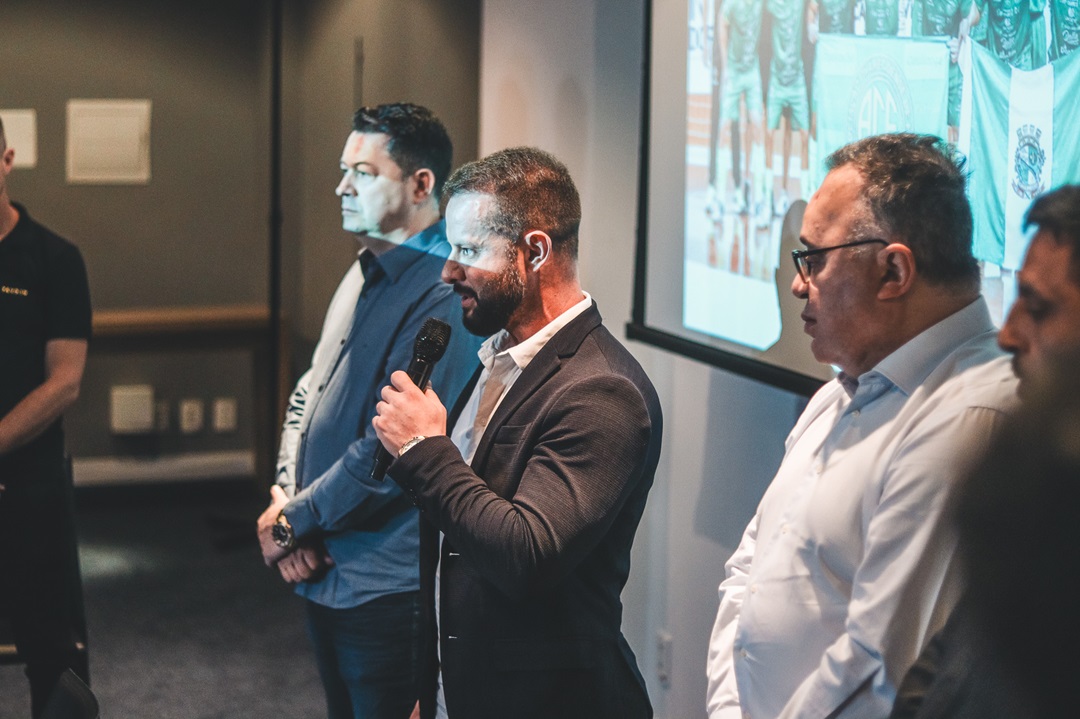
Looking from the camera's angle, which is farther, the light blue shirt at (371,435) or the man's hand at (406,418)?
the light blue shirt at (371,435)

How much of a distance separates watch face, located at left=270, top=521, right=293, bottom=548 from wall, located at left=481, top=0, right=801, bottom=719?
0.96 meters

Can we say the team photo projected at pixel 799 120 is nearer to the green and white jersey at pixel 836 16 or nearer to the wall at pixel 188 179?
the green and white jersey at pixel 836 16

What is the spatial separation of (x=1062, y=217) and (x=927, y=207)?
1.26 ft

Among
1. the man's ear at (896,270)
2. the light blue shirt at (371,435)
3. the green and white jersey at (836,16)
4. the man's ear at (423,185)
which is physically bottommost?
the light blue shirt at (371,435)

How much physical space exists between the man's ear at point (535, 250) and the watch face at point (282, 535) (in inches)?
35.1

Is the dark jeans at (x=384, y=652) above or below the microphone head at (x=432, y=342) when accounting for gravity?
below

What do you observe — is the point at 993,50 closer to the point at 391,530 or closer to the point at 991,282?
the point at 991,282

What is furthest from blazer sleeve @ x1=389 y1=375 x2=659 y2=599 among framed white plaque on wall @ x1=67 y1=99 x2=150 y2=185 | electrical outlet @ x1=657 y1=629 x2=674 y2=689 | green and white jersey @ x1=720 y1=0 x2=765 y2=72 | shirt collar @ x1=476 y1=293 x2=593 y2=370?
framed white plaque on wall @ x1=67 y1=99 x2=150 y2=185

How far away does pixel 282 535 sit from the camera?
7.72ft

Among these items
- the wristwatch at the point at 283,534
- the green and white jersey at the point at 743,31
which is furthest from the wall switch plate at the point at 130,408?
the green and white jersey at the point at 743,31

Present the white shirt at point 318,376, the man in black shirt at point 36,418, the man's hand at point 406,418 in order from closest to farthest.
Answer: the man's hand at point 406,418
the white shirt at point 318,376
the man in black shirt at point 36,418

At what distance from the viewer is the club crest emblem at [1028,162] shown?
1.71m

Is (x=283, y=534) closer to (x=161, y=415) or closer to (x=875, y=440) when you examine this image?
(x=875, y=440)

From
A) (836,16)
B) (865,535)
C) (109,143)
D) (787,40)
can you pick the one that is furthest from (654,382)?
(109,143)
